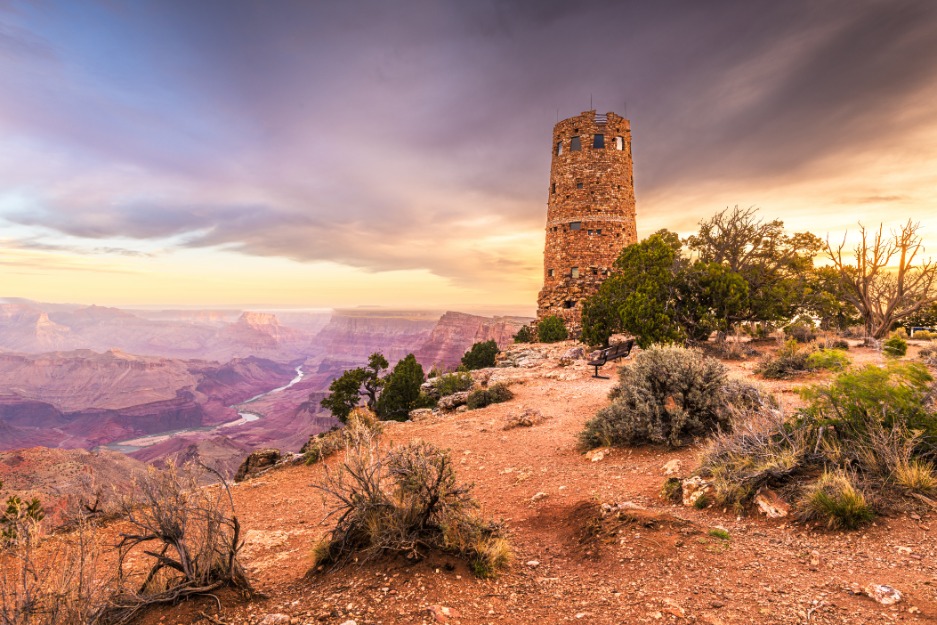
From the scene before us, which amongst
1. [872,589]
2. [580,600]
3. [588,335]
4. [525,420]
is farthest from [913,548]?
[588,335]

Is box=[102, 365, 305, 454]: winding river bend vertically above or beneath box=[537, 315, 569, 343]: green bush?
beneath

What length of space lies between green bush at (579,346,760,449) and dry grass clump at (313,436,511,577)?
420 cm

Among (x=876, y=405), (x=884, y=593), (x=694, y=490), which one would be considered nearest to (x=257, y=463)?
(x=694, y=490)

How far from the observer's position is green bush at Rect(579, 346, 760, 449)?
24.0 ft

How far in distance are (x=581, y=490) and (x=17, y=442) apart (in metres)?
150

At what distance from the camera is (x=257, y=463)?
1087 centimetres

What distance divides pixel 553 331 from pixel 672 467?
23990 mm

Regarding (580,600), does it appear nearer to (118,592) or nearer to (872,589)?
(872,589)

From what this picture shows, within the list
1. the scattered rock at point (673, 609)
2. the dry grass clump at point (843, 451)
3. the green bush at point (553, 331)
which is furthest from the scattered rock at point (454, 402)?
the green bush at point (553, 331)

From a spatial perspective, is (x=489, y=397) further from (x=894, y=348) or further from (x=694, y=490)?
(x=894, y=348)

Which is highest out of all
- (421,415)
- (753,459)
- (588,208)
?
(588,208)

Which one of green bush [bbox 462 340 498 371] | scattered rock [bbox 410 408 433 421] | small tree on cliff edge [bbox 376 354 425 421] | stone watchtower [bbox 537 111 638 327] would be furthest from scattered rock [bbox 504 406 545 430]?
stone watchtower [bbox 537 111 638 327]

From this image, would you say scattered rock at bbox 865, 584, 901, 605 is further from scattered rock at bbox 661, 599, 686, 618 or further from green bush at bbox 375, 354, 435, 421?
Result: green bush at bbox 375, 354, 435, 421

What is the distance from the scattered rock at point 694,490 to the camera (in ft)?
16.5
